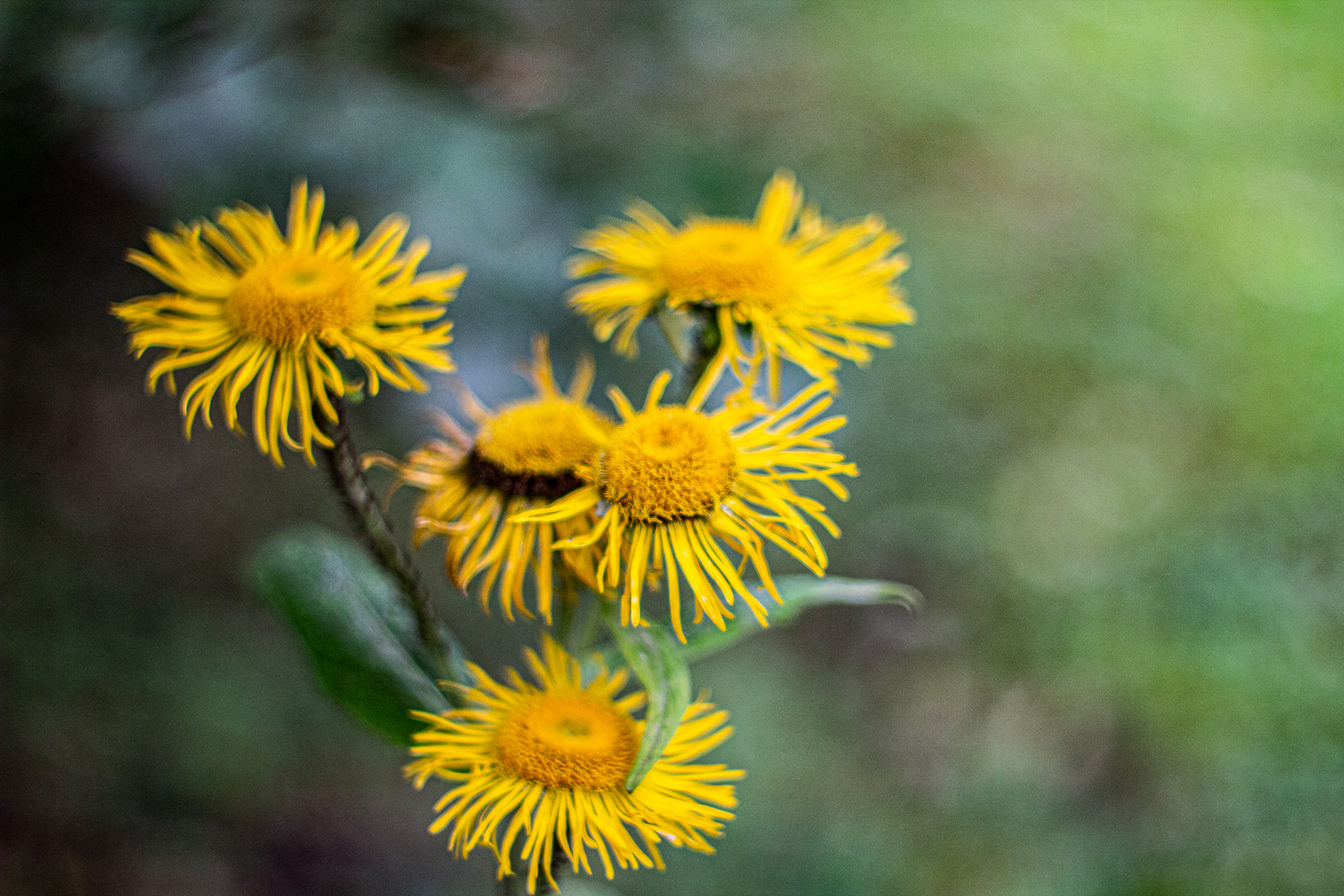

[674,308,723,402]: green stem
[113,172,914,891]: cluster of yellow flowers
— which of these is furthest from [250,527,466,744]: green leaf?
[674,308,723,402]: green stem

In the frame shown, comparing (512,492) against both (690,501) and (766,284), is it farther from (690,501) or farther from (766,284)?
(766,284)

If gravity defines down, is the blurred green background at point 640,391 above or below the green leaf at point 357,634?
above

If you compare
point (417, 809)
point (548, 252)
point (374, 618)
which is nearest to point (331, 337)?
point (374, 618)

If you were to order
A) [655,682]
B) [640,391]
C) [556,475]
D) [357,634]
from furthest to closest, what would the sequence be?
[640,391], [357,634], [556,475], [655,682]

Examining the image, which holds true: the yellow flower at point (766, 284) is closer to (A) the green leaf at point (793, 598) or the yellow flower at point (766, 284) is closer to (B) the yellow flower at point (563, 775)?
(A) the green leaf at point (793, 598)

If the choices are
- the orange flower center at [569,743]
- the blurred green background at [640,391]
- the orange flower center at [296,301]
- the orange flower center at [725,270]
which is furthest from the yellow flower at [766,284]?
the blurred green background at [640,391]

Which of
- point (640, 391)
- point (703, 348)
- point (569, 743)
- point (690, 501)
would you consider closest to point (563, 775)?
point (569, 743)

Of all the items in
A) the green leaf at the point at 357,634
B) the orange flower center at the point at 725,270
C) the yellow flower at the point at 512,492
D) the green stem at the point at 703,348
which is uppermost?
the orange flower center at the point at 725,270
